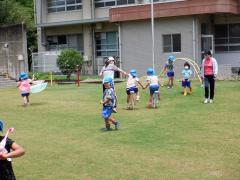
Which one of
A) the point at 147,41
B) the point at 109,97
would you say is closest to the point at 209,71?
the point at 109,97

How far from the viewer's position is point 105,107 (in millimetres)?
12406

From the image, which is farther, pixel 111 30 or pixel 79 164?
pixel 111 30

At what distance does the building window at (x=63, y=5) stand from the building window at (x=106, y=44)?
117 inches

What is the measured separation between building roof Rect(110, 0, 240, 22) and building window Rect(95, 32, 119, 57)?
18.3ft

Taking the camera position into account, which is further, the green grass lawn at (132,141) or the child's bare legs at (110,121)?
the child's bare legs at (110,121)

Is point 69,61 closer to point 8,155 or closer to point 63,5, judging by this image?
point 63,5

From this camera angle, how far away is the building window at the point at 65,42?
42.0 meters

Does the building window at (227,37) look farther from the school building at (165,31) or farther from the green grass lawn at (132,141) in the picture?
the green grass lawn at (132,141)

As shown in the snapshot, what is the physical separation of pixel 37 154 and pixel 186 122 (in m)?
4.70

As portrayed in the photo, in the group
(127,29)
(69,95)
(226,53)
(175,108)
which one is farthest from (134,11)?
(175,108)

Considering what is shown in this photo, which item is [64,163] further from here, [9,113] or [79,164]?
[9,113]

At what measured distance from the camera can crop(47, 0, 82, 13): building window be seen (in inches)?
1635

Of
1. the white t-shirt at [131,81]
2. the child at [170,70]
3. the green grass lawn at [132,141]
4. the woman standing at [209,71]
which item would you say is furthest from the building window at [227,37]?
the white t-shirt at [131,81]

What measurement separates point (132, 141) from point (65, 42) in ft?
106
